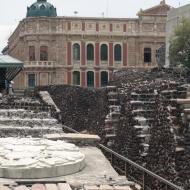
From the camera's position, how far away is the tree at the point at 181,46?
39.4 m

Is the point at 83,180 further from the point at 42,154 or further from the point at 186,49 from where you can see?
the point at 186,49

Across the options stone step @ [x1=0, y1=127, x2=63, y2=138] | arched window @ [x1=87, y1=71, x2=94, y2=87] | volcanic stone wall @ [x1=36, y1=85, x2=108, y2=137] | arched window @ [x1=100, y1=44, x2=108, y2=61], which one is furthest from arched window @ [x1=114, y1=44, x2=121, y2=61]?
stone step @ [x1=0, y1=127, x2=63, y2=138]

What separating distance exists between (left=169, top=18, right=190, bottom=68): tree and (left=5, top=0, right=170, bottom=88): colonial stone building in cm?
2615

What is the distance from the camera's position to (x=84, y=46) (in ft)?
219

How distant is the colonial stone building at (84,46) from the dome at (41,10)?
45.9 inches

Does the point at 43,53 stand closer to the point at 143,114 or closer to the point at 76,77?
the point at 76,77

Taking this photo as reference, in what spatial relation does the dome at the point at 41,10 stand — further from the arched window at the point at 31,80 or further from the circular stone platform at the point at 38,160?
the circular stone platform at the point at 38,160

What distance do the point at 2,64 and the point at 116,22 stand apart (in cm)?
4223

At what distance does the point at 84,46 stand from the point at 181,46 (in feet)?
90.9

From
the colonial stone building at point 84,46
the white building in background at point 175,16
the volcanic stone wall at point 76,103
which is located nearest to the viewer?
the volcanic stone wall at point 76,103

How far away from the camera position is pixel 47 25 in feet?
216

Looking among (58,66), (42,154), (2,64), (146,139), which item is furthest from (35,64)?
(42,154)

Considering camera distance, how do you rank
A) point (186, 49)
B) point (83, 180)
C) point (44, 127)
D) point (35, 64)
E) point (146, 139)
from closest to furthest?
point (83, 180) < point (44, 127) < point (146, 139) < point (186, 49) < point (35, 64)

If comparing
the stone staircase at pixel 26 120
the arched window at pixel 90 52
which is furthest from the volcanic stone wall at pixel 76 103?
the arched window at pixel 90 52
